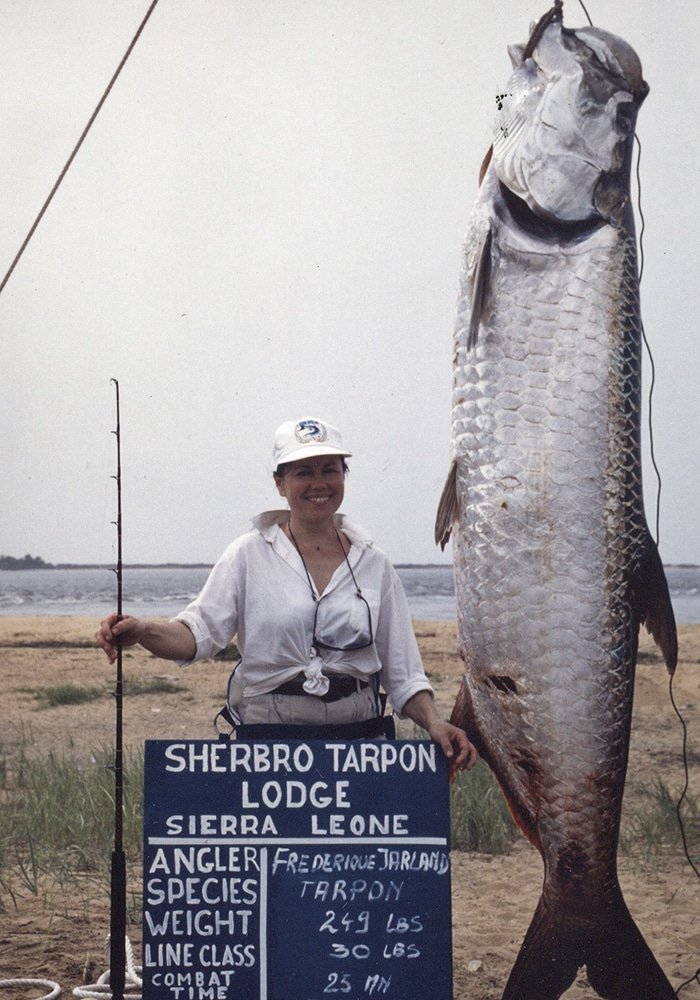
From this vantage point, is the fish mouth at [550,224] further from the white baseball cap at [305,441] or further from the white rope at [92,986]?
the white rope at [92,986]

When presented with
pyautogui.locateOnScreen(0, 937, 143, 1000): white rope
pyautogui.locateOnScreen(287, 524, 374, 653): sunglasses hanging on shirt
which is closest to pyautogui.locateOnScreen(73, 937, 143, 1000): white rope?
pyautogui.locateOnScreen(0, 937, 143, 1000): white rope

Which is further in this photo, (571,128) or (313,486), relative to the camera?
(313,486)

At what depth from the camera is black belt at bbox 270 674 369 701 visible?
308cm

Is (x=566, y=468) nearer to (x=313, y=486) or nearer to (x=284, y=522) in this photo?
(x=313, y=486)

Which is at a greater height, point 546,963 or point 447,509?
point 447,509

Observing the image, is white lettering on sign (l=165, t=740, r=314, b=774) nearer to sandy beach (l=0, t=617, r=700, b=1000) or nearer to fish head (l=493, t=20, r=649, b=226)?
sandy beach (l=0, t=617, r=700, b=1000)

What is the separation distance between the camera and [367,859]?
303cm

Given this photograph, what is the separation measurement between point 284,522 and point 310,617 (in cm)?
31

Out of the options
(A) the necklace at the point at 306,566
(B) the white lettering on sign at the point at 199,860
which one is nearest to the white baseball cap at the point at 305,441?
(A) the necklace at the point at 306,566

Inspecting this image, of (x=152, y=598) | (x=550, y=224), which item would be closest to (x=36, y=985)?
(x=550, y=224)

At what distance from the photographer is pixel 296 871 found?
3014mm

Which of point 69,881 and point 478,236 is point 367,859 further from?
point 69,881

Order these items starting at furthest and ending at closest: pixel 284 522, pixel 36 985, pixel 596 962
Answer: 1. pixel 36 985
2. pixel 284 522
3. pixel 596 962

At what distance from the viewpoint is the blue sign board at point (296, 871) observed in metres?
2.97
